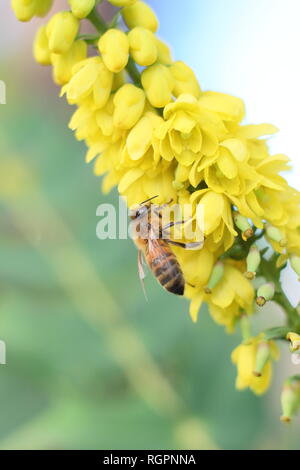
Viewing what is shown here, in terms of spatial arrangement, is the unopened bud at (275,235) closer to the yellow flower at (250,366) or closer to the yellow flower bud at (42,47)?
the yellow flower at (250,366)

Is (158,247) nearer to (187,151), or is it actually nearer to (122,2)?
(187,151)

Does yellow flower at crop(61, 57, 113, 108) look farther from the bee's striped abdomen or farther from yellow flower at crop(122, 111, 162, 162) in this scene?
the bee's striped abdomen

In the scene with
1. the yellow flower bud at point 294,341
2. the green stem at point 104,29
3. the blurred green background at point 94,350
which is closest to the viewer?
the yellow flower bud at point 294,341

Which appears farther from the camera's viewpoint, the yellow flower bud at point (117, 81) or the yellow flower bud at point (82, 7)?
the yellow flower bud at point (117, 81)

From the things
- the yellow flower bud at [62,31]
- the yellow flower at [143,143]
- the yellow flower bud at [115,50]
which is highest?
the yellow flower bud at [62,31]

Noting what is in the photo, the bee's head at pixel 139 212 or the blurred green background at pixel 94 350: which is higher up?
the bee's head at pixel 139 212

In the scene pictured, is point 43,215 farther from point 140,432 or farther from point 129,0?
point 129,0

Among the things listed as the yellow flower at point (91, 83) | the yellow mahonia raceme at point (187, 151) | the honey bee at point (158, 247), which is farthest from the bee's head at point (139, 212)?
the yellow flower at point (91, 83)

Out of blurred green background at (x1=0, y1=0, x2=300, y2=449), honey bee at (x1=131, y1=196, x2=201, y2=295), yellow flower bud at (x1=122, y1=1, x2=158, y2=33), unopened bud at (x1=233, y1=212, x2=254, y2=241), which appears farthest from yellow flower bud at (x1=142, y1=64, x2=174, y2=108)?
blurred green background at (x1=0, y1=0, x2=300, y2=449)
